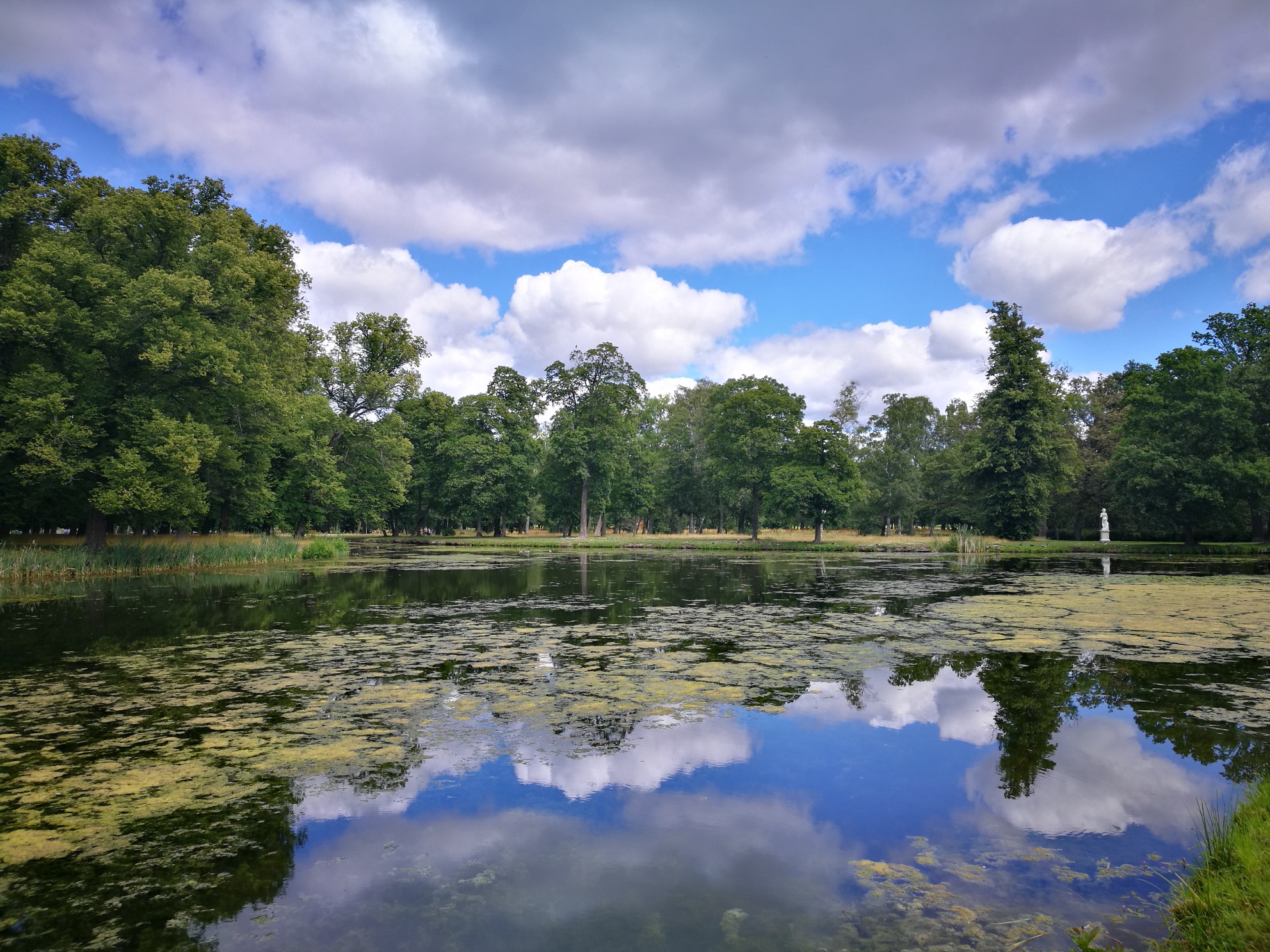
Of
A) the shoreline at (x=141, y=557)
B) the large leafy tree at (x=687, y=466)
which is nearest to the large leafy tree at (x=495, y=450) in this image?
the large leafy tree at (x=687, y=466)

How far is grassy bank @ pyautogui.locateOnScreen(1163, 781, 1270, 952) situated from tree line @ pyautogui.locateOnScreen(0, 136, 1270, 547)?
28.7m

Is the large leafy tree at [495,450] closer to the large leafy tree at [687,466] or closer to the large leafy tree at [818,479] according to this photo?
the large leafy tree at [687,466]

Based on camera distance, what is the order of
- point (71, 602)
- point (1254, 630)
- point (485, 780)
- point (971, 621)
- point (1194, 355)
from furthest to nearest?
point (1194, 355) → point (71, 602) → point (971, 621) → point (1254, 630) → point (485, 780)

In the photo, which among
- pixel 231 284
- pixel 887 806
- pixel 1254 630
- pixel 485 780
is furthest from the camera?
pixel 231 284

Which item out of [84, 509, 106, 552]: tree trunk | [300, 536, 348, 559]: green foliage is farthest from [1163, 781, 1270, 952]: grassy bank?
[300, 536, 348, 559]: green foliage

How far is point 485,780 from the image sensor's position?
5.91 meters

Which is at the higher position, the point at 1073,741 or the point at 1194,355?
the point at 1194,355

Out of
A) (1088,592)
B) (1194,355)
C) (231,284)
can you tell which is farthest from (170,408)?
(1194,355)

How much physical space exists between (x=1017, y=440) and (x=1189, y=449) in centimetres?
1034

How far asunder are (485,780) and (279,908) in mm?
2077

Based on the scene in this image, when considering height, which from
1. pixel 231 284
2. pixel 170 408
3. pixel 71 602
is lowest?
pixel 71 602

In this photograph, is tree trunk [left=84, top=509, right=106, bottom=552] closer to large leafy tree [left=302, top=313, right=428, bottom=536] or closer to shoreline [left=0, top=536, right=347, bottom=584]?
shoreline [left=0, top=536, right=347, bottom=584]

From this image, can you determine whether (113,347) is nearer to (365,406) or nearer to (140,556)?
(140,556)

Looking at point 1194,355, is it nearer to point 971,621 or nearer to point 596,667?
point 971,621
